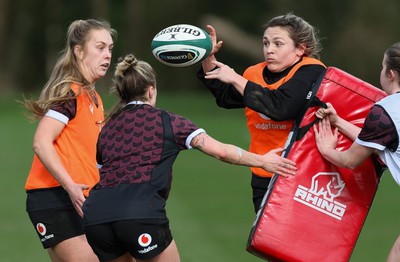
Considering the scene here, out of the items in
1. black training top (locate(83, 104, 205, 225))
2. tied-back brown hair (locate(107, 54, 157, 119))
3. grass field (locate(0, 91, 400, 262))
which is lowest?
grass field (locate(0, 91, 400, 262))

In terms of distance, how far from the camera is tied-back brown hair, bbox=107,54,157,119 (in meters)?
5.41

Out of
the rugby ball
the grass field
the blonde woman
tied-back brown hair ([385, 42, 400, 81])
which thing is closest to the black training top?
the blonde woman

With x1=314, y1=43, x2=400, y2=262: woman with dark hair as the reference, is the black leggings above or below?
below

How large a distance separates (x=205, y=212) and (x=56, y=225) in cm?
580

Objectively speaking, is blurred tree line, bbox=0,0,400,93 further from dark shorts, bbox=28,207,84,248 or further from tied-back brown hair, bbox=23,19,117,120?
dark shorts, bbox=28,207,84,248

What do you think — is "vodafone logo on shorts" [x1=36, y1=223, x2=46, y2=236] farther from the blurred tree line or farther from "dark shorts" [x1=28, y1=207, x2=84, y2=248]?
the blurred tree line

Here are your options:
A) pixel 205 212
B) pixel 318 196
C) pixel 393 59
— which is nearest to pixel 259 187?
pixel 318 196

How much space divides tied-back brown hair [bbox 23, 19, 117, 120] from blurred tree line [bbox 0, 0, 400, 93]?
78.5ft

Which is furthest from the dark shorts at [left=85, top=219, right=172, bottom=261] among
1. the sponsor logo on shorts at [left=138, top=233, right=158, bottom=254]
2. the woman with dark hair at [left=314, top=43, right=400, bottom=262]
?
the woman with dark hair at [left=314, top=43, right=400, bottom=262]

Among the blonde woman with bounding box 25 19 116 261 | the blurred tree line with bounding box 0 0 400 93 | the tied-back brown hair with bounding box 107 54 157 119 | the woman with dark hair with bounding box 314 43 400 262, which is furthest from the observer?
the blurred tree line with bounding box 0 0 400 93

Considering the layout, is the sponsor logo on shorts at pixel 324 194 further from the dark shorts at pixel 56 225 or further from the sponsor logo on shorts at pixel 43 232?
the sponsor logo on shorts at pixel 43 232

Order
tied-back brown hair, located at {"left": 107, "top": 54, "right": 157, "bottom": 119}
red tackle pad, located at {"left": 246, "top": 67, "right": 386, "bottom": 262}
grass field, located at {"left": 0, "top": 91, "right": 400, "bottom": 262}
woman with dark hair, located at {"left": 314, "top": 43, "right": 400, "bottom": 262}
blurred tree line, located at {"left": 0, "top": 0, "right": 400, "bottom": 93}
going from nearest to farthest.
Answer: woman with dark hair, located at {"left": 314, "top": 43, "right": 400, "bottom": 262}, tied-back brown hair, located at {"left": 107, "top": 54, "right": 157, "bottom": 119}, red tackle pad, located at {"left": 246, "top": 67, "right": 386, "bottom": 262}, grass field, located at {"left": 0, "top": 91, "right": 400, "bottom": 262}, blurred tree line, located at {"left": 0, "top": 0, "right": 400, "bottom": 93}

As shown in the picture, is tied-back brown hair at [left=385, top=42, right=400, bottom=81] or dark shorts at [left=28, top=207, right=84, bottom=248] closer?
tied-back brown hair at [left=385, top=42, right=400, bottom=81]

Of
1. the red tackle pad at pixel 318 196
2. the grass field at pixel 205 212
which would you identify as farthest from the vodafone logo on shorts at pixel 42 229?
the grass field at pixel 205 212
